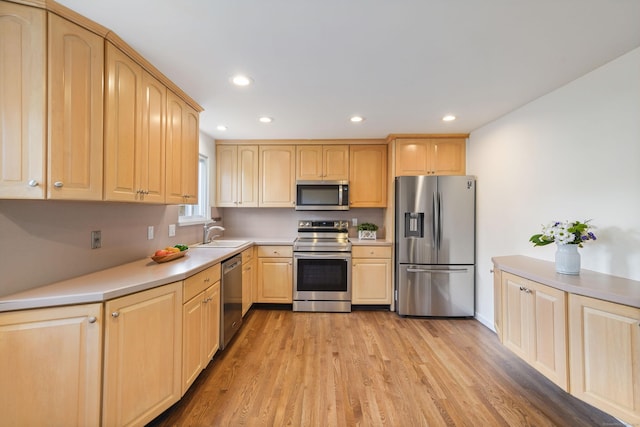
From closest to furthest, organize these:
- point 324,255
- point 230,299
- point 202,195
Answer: point 230,299 < point 324,255 < point 202,195

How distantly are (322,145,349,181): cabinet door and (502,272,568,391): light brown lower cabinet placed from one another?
88.2 inches

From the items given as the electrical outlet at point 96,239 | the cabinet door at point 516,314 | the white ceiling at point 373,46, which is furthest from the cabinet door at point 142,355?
the cabinet door at point 516,314

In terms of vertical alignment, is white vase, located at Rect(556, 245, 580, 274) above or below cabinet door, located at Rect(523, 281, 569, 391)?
above

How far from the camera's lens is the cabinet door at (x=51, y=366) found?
43.7 inches

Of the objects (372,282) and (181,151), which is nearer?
(181,151)

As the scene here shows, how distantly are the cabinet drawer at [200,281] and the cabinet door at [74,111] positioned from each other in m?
0.75

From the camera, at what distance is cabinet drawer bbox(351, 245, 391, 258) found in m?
3.29

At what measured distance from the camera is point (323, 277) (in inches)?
128

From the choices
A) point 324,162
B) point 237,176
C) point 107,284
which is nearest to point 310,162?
point 324,162

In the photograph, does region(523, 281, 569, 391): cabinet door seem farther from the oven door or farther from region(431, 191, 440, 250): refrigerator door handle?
the oven door

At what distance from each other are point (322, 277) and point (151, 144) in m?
2.36

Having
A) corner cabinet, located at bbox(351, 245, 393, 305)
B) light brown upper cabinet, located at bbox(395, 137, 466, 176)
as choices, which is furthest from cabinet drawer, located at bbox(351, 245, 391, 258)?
light brown upper cabinet, located at bbox(395, 137, 466, 176)

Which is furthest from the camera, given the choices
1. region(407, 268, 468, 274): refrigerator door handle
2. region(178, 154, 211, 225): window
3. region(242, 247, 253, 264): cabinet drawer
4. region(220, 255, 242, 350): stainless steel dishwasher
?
region(178, 154, 211, 225): window

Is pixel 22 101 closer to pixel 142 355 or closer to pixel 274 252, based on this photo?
pixel 142 355
